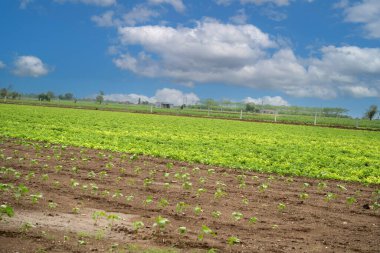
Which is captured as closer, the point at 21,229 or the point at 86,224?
the point at 21,229

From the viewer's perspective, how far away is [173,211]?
24.8 ft

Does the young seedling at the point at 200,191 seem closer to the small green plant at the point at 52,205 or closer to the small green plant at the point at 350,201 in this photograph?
the small green plant at the point at 52,205

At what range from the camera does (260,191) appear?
9977 mm

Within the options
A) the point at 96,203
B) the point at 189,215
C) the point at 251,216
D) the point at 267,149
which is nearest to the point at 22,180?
the point at 96,203

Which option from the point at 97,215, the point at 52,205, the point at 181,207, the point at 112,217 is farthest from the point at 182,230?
the point at 52,205

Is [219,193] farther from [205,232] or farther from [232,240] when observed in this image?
[232,240]

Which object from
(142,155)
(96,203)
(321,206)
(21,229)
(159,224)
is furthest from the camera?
(142,155)

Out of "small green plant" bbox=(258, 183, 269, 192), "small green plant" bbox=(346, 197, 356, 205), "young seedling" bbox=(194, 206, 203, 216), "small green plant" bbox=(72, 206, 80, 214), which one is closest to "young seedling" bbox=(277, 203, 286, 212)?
"small green plant" bbox=(258, 183, 269, 192)

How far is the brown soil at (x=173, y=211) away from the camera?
5.85m

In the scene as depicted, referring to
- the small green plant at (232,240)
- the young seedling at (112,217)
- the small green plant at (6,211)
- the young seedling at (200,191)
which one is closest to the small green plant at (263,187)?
the young seedling at (200,191)

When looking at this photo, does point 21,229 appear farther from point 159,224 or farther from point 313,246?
point 313,246

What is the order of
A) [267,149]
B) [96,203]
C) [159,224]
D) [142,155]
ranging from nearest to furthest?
[159,224], [96,203], [142,155], [267,149]

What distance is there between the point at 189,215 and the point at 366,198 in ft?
18.9

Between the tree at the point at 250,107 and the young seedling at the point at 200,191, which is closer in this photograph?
the young seedling at the point at 200,191
